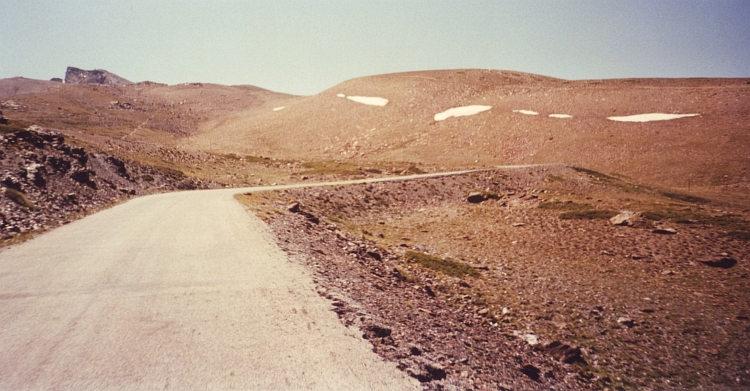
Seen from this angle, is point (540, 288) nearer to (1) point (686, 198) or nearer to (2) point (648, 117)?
(1) point (686, 198)

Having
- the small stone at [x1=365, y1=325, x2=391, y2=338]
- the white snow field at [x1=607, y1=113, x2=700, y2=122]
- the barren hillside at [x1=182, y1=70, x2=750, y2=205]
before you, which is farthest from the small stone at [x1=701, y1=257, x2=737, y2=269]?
the white snow field at [x1=607, y1=113, x2=700, y2=122]

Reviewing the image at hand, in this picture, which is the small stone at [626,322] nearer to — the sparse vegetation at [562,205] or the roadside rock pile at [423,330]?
the roadside rock pile at [423,330]

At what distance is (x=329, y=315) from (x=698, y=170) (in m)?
49.7

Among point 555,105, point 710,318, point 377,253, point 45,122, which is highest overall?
point 45,122

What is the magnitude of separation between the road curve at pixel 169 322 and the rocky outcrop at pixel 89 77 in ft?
718

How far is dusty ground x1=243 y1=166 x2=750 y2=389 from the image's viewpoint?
9.59 m

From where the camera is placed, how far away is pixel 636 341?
38.1ft

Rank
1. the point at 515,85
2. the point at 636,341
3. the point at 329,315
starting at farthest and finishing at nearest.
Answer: the point at 515,85 → the point at 636,341 → the point at 329,315

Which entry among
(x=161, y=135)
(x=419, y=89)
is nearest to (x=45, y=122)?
(x=161, y=135)

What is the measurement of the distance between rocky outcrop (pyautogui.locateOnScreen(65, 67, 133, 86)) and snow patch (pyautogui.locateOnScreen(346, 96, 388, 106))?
540 ft

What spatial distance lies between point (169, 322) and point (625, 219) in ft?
84.4

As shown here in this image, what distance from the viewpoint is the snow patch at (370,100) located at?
77.8 meters

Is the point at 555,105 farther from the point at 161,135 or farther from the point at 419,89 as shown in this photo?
the point at 161,135

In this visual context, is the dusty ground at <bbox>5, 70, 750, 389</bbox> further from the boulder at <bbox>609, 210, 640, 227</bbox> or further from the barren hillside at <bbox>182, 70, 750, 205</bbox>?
the boulder at <bbox>609, 210, 640, 227</bbox>
